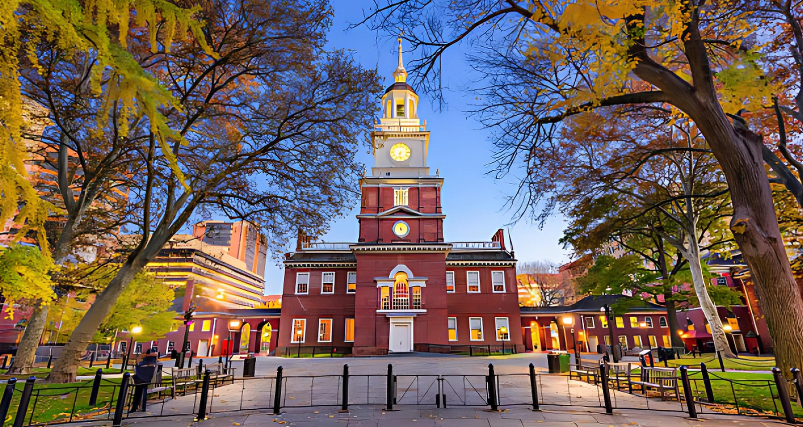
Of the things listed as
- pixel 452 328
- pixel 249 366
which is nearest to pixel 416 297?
pixel 452 328

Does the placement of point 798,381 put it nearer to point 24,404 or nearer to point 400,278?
point 24,404

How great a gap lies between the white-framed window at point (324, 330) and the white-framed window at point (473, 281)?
45.1 ft

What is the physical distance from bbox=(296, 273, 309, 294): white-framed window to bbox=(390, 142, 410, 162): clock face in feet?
47.5

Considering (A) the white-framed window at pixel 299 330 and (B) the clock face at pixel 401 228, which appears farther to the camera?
(A) the white-framed window at pixel 299 330

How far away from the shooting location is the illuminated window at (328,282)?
122 ft

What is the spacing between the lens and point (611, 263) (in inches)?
1035

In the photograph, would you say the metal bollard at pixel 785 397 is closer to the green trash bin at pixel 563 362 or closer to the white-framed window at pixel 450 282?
the green trash bin at pixel 563 362

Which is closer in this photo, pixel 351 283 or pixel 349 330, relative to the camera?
pixel 349 330

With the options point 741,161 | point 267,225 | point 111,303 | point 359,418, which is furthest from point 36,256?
point 741,161

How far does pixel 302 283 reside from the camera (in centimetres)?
3731

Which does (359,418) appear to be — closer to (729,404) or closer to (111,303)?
(729,404)

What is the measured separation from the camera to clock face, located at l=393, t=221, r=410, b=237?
34969 mm

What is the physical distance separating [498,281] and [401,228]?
37.3ft

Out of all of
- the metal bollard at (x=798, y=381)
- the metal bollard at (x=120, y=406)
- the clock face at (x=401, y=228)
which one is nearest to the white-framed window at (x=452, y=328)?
the clock face at (x=401, y=228)
